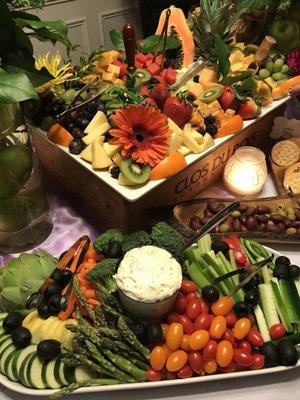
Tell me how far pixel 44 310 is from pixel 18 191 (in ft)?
1.08

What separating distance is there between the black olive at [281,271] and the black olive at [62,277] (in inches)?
19.4

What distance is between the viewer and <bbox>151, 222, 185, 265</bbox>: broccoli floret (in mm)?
1092

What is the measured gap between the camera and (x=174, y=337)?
94 cm

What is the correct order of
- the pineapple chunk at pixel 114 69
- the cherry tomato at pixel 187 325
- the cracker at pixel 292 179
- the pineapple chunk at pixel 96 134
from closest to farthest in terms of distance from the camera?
the cherry tomato at pixel 187 325 → the pineapple chunk at pixel 96 134 → the cracker at pixel 292 179 → the pineapple chunk at pixel 114 69

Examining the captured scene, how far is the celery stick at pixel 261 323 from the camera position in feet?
3.28

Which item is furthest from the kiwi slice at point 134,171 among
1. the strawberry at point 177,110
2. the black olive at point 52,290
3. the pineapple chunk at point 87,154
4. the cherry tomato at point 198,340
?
the cherry tomato at point 198,340

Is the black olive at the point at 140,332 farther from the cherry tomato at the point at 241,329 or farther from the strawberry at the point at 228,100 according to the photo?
the strawberry at the point at 228,100

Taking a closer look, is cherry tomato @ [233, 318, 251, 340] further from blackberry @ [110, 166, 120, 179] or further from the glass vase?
the glass vase

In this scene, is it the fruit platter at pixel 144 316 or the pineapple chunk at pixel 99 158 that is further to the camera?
the pineapple chunk at pixel 99 158

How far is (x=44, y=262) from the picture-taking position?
3.74 feet

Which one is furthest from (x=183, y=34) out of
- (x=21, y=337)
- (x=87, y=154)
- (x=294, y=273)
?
(x=21, y=337)

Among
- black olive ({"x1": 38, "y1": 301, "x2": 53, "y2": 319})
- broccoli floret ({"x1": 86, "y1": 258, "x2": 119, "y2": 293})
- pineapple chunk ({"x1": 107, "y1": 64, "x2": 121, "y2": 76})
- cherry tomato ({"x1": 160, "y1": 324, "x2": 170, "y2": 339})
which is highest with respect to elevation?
pineapple chunk ({"x1": 107, "y1": 64, "x2": 121, "y2": 76})

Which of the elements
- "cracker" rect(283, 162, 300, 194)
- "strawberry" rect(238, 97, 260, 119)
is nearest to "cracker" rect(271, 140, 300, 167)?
"cracker" rect(283, 162, 300, 194)

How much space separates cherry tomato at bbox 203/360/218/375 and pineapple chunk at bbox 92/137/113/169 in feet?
1.91
